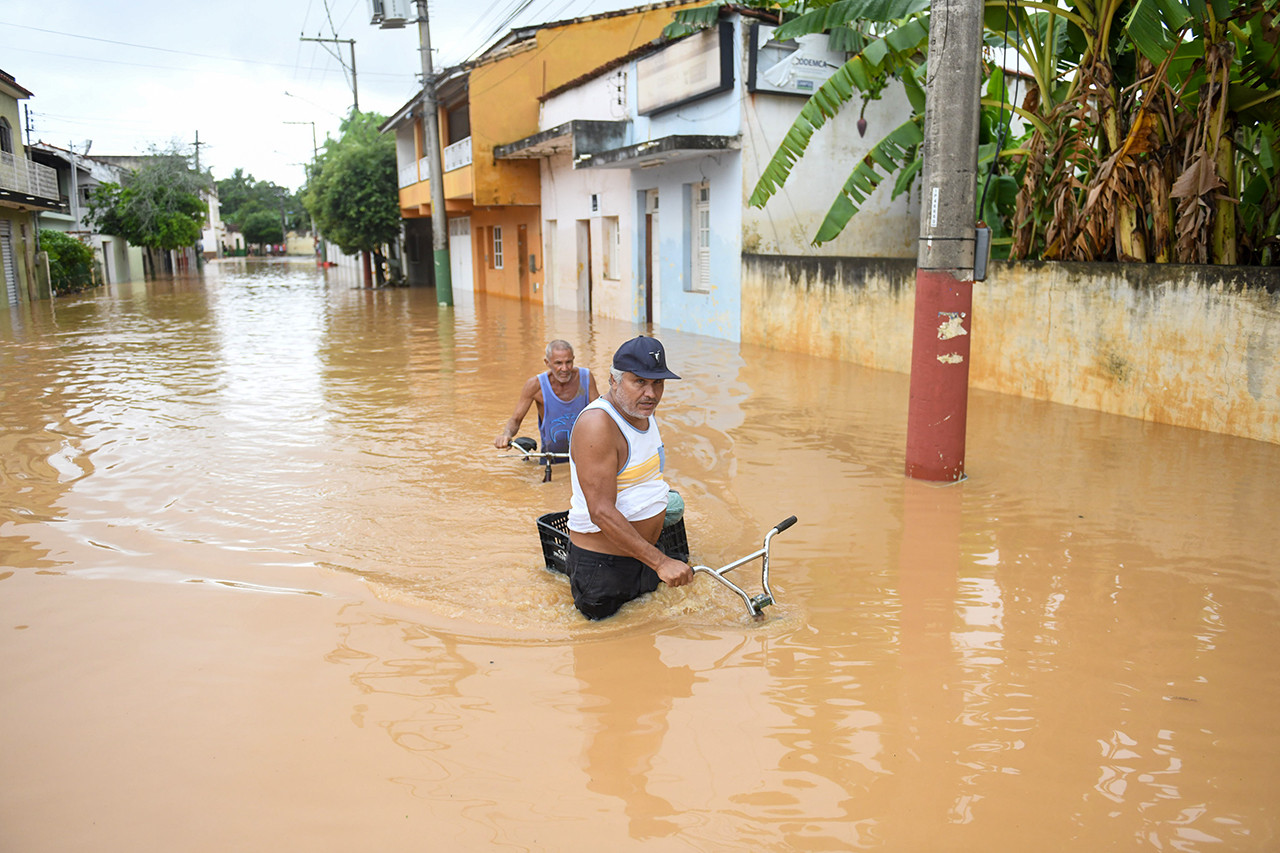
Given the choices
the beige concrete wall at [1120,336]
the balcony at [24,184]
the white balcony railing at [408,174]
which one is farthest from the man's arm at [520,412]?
the white balcony railing at [408,174]

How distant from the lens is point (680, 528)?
5098mm

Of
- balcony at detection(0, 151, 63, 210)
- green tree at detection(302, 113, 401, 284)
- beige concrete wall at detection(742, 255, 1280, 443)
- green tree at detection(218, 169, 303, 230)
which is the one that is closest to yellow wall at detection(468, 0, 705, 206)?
green tree at detection(302, 113, 401, 284)

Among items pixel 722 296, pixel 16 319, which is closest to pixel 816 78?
pixel 722 296

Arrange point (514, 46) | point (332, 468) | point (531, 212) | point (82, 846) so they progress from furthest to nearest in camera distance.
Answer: point (531, 212), point (514, 46), point (332, 468), point (82, 846)

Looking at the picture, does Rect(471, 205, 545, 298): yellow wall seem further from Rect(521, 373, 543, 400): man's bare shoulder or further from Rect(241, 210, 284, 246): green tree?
Rect(241, 210, 284, 246): green tree

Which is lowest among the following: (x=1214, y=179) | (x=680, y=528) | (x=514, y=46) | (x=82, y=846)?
(x=82, y=846)

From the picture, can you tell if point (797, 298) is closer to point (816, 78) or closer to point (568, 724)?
point (816, 78)

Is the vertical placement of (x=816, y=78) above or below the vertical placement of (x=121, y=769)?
above

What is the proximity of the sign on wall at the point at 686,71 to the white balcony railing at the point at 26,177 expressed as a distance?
21.3 meters

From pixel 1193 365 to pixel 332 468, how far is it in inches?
291

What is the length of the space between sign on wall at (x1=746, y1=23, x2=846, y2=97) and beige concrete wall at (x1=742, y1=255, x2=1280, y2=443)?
429 centimetres

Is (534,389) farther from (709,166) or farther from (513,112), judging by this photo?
(513,112)

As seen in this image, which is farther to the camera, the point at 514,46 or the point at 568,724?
the point at 514,46

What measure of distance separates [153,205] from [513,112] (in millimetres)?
29572
